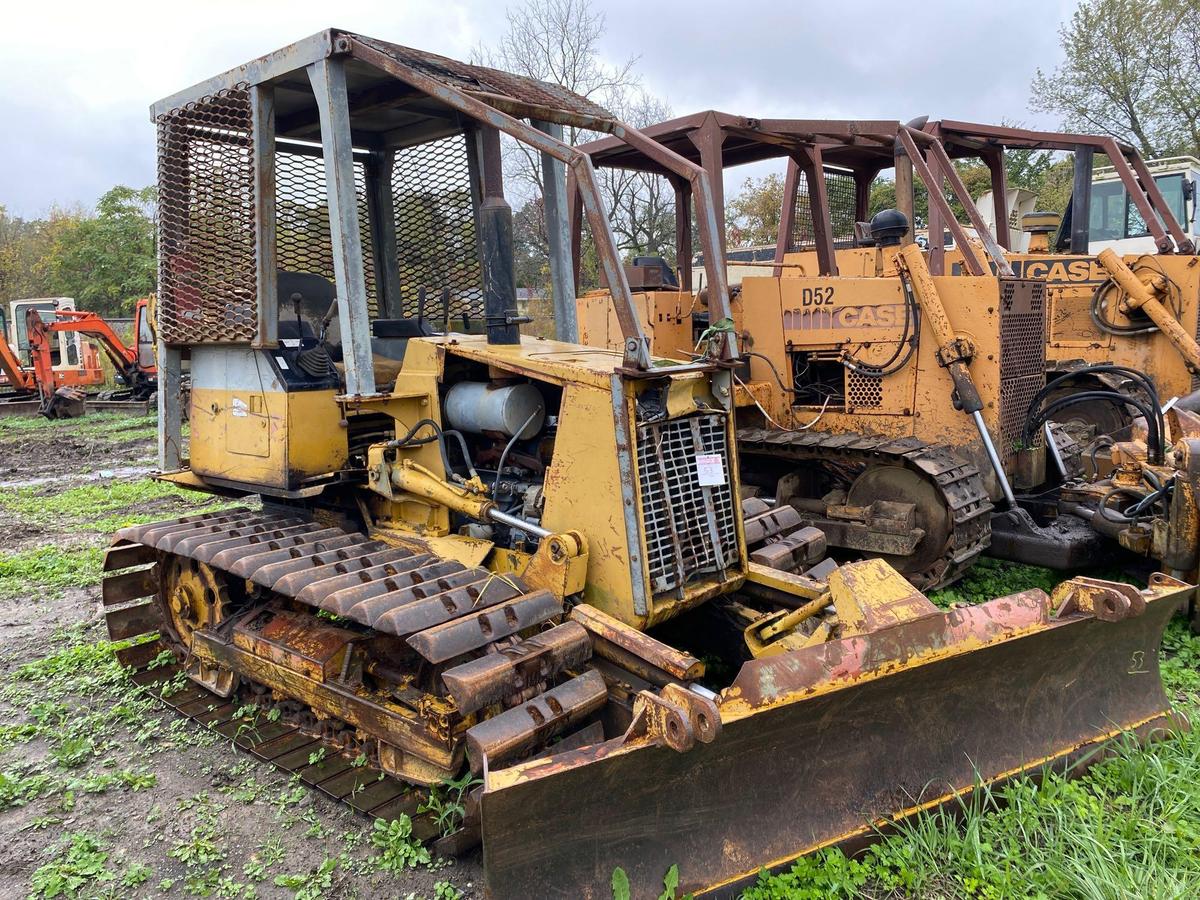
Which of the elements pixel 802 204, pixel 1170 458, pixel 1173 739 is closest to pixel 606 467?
pixel 1173 739

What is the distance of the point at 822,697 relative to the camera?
8.59 feet

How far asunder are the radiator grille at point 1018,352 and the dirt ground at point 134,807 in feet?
14.1

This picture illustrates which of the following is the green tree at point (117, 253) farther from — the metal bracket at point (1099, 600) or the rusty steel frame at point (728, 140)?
the metal bracket at point (1099, 600)

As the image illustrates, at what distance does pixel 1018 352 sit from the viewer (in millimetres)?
5500

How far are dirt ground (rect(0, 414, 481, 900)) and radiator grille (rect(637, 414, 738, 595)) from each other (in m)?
1.26

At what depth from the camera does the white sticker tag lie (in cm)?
338

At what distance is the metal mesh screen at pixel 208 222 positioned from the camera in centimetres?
394

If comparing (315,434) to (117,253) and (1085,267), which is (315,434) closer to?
(1085,267)

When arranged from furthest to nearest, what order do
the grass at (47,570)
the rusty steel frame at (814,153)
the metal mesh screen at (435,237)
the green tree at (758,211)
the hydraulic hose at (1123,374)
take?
the green tree at (758,211) < the grass at (47,570) < the rusty steel frame at (814,153) < the hydraulic hose at (1123,374) < the metal mesh screen at (435,237)

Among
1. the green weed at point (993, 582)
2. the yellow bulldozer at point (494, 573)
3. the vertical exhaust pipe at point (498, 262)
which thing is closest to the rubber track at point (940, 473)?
the green weed at point (993, 582)

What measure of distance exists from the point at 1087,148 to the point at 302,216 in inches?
263

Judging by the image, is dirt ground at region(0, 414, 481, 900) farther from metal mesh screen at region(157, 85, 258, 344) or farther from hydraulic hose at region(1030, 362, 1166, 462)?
hydraulic hose at region(1030, 362, 1166, 462)

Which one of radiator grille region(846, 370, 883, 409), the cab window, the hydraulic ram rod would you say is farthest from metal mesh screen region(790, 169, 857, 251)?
the cab window

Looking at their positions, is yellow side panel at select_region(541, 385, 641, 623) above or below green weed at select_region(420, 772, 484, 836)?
above
